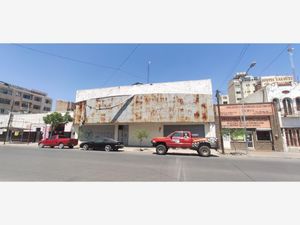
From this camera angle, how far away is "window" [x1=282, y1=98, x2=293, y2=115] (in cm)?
2211

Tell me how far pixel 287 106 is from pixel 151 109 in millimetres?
18353

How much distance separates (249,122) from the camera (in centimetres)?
2184

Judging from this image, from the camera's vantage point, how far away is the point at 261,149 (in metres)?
21.0

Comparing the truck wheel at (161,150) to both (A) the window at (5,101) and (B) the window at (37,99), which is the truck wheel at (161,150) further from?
(B) the window at (37,99)

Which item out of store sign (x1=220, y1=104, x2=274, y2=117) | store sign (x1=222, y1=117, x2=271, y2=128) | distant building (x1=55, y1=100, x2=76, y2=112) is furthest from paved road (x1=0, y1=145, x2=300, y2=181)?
distant building (x1=55, y1=100, x2=76, y2=112)

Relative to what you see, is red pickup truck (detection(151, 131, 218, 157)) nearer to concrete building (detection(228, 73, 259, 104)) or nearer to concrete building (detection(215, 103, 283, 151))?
concrete building (detection(215, 103, 283, 151))

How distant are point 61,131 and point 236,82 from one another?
6337 centimetres

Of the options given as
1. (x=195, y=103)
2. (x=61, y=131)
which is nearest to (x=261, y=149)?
(x=195, y=103)

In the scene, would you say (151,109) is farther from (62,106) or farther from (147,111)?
(62,106)

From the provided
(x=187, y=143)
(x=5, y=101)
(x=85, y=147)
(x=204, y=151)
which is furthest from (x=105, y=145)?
(x=5, y=101)

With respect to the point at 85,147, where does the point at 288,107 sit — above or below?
above

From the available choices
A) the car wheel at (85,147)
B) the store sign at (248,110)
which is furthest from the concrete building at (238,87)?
the car wheel at (85,147)

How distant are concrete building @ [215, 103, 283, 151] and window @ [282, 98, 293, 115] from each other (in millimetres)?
2284

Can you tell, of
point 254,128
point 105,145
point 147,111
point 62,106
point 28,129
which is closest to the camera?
point 105,145
